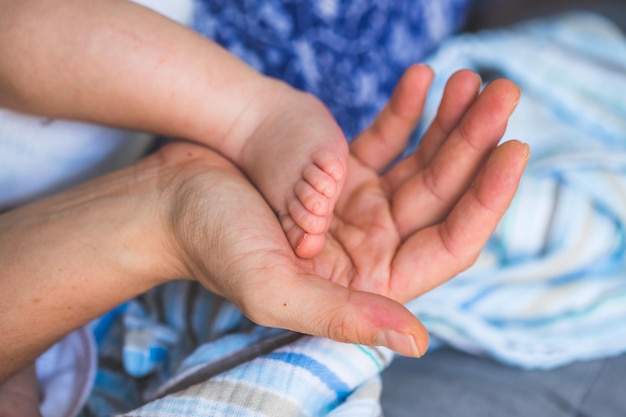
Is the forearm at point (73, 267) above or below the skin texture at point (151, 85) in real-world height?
below

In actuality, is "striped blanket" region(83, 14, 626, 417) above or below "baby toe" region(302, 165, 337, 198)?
below

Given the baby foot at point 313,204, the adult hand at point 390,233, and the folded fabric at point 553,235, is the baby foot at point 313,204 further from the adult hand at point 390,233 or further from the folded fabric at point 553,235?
the folded fabric at point 553,235

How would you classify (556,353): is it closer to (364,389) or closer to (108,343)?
(364,389)

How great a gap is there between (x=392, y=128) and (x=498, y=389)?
1.05ft

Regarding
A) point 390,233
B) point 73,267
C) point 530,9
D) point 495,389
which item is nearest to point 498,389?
point 495,389

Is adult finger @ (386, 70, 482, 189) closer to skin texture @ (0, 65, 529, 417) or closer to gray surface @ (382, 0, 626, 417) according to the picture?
skin texture @ (0, 65, 529, 417)

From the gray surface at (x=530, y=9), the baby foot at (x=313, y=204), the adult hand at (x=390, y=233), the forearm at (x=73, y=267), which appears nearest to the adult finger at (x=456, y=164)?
the adult hand at (x=390, y=233)

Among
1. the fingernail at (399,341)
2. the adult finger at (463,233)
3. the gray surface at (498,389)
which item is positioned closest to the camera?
the fingernail at (399,341)

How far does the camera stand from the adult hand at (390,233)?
0.47 meters

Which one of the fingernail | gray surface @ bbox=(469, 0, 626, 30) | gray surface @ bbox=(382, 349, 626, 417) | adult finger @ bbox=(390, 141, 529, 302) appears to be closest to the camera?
the fingernail

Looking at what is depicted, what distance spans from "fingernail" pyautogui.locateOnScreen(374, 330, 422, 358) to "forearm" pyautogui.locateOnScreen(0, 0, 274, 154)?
0.32 meters

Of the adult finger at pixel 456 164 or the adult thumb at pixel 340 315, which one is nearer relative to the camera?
the adult thumb at pixel 340 315

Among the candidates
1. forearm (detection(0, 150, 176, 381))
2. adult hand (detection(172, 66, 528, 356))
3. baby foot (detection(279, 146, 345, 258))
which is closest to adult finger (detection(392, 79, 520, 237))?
adult hand (detection(172, 66, 528, 356))

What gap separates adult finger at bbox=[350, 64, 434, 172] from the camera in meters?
0.70
